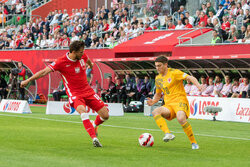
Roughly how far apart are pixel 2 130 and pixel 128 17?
20.3 m

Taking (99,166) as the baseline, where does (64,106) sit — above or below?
below

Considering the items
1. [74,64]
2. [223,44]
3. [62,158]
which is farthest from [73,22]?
[62,158]

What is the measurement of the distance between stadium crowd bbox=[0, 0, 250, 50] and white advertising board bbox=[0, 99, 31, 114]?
9.26m

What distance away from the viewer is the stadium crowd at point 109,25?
26078 mm

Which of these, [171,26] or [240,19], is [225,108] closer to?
[240,19]

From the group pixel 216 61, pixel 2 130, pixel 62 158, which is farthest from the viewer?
pixel 216 61

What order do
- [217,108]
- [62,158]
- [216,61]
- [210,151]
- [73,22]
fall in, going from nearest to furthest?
[62,158] → [210,151] → [217,108] → [216,61] → [73,22]

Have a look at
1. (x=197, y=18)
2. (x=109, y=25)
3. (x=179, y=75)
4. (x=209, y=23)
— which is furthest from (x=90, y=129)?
(x=109, y=25)

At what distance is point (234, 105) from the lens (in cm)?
2023

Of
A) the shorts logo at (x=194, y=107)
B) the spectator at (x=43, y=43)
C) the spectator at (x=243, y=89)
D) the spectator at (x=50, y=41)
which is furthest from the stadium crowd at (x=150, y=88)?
the spectator at (x=43, y=43)

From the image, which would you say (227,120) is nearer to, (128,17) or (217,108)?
(217,108)

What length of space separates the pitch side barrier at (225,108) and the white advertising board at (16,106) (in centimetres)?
683

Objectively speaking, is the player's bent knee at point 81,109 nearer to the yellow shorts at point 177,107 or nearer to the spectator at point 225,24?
the yellow shorts at point 177,107

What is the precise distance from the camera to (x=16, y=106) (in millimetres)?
22828
